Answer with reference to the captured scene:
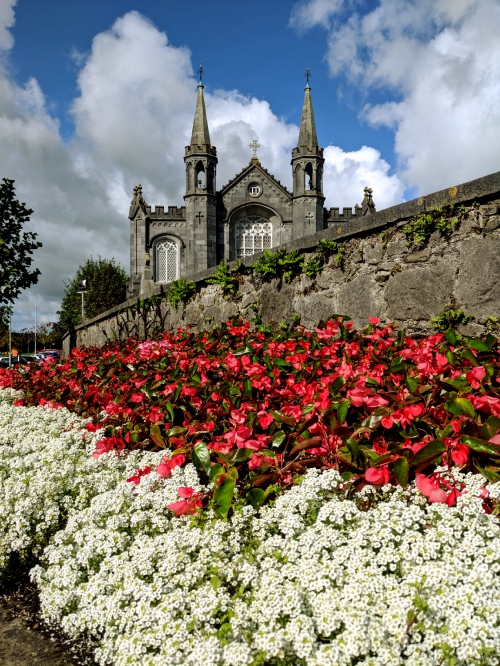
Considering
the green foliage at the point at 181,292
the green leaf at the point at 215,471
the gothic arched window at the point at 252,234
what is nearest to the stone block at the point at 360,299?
the green leaf at the point at 215,471

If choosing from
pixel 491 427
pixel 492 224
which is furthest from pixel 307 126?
pixel 491 427

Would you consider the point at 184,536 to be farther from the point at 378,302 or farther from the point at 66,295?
the point at 66,295

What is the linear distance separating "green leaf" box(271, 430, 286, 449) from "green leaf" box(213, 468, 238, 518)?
278mm

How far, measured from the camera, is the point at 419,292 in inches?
137

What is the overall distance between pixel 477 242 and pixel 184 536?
2468mm

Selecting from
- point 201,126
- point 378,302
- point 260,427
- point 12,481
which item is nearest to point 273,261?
point 378,302

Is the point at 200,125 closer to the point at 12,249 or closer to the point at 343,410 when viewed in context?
the point at 12,249

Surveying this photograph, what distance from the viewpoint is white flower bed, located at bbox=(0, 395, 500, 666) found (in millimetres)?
1258

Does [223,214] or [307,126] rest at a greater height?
[307,126]

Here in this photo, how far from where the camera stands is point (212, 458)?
91.0 inches

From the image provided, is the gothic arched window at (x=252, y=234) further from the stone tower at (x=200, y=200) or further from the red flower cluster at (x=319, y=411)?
the red flower cluster at (x=319, y=411)

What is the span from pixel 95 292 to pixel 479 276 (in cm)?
3822

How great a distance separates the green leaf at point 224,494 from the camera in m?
1.86

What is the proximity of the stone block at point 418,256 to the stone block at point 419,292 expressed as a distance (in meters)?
0.06
